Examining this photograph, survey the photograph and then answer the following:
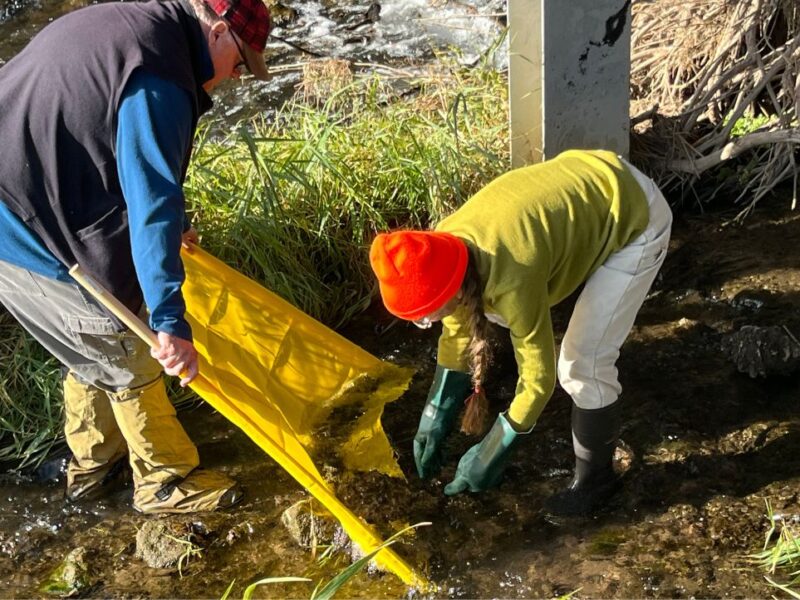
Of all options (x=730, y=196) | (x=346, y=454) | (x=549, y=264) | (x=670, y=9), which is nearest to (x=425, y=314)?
(x=549, y=264)

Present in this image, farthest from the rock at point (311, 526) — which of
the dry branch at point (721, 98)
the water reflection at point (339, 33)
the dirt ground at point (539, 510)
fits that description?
the water reflection at point (339, 33)

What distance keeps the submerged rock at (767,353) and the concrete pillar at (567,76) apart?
1007mm

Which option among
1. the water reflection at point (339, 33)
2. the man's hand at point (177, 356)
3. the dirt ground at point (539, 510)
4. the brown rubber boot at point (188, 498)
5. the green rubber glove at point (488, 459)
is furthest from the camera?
the water reflection at point (339, 33)

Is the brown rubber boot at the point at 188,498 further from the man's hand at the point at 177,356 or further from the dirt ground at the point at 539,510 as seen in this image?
the man's hand at the point at 177,356

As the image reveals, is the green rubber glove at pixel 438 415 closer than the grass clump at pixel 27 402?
Yes

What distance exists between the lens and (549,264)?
2303 mm

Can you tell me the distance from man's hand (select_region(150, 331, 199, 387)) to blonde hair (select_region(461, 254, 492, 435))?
76 centimetres

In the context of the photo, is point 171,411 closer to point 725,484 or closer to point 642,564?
point 642,564

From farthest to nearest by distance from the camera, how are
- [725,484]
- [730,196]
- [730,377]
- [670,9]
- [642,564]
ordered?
[670,9], [730,196], [730,377], [725,484], [642,564]

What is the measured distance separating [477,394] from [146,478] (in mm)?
1225

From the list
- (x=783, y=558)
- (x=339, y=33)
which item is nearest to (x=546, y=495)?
(x=783, y=558)

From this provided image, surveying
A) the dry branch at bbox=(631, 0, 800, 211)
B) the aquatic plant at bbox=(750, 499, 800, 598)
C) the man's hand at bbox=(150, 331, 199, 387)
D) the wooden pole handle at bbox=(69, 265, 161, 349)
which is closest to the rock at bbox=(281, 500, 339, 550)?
the man's hand at bbox=(150, 331, 199, 387)

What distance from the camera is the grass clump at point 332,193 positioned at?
371 cm

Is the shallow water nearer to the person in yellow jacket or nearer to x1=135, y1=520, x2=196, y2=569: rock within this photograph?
x1=135, y1=520, x2=196, y2=569: rock
